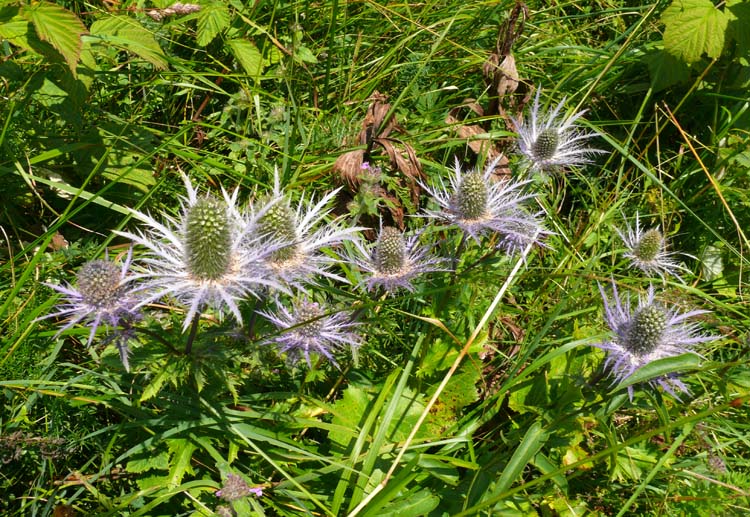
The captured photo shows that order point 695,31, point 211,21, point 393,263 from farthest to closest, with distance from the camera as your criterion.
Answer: point 695,31 < point 211,21 < point 393,263

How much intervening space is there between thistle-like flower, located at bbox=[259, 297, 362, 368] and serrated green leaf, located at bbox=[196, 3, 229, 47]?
130 centimetres

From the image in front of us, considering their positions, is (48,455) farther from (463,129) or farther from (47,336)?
(463,129)

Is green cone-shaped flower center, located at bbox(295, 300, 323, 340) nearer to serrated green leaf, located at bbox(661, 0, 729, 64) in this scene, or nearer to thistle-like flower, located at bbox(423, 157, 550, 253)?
thistle-like flower, located at bbox(423, 157, 550, 253)

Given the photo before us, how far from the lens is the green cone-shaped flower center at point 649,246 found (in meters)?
2.62

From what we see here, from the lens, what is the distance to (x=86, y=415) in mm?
2115

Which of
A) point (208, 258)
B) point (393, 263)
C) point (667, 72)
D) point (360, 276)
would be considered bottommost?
point (360, 276)

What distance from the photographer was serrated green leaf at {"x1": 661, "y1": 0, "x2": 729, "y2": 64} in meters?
3.00

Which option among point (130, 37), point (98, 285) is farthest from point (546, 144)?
point (98, 285)

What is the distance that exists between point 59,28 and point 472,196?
1409 millimetres

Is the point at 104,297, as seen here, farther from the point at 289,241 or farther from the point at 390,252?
the point at 390,252

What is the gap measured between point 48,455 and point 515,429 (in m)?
1.49

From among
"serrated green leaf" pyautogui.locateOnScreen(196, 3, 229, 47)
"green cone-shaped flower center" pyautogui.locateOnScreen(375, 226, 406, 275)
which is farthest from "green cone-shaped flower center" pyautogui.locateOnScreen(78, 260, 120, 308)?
"serrated green leaf" pyautogui.locateOnScreen(196, 3, 229, 47)

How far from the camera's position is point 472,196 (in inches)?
87.5

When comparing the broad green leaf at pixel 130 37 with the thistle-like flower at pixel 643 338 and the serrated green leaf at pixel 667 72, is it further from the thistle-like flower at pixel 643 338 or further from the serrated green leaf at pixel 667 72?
the serrated green leaf at pixel 667 72
